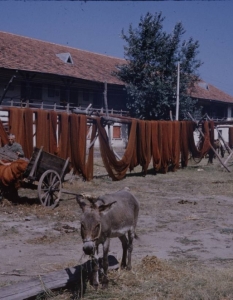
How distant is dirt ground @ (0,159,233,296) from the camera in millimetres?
7301

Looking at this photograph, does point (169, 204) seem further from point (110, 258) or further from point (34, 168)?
point (110, 258)

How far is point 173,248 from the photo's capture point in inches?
323

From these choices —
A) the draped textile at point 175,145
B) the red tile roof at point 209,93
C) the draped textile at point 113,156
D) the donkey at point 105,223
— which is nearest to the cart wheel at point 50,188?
the donkey at point 105,223

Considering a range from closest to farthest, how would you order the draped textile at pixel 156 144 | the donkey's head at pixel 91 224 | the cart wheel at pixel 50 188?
the donkey's head at pixel 91 224, the cart wheel at pixel 50 188, the draped textile at pixel 156 144

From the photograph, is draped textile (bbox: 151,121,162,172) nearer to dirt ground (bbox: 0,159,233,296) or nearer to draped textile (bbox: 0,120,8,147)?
dirt ground (bbox: 0,159,233,296)

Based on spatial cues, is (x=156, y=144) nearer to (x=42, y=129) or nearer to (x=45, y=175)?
(x=42, y=129)

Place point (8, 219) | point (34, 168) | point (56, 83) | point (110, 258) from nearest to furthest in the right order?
1. point (110, 258)
2. point (8, 219)
3. point (34, 168)
4. point (56, 83)

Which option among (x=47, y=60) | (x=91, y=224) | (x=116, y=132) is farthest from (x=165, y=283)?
(x=116, y=132)

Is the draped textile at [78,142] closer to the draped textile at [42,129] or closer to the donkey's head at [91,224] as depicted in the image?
the draped textile at [42,129]

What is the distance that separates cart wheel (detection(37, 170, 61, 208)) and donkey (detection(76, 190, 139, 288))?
16.1 ft

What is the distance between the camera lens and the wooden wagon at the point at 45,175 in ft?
36.4

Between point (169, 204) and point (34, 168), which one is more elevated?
point (34, 168)


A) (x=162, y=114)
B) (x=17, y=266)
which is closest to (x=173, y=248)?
(x=17, y=266)

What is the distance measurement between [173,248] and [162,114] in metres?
26.0
